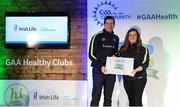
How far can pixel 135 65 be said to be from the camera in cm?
532

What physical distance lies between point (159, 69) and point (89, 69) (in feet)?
3.50

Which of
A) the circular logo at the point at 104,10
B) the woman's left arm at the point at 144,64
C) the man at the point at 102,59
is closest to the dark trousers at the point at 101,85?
the man at the point at 102,59

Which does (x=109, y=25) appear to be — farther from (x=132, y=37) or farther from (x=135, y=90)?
(x=135, y=90)

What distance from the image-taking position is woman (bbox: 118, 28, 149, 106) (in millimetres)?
5301

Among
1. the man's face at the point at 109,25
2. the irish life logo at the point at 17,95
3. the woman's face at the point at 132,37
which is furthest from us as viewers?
the irish life logo at the point at 17,95

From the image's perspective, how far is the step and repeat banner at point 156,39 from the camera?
5453mm

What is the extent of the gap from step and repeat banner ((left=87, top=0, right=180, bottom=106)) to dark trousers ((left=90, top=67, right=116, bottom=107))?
3.1 inches

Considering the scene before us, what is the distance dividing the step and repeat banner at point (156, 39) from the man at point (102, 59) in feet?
0.29

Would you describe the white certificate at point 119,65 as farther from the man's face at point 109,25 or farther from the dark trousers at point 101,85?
the man's face at point 109,25

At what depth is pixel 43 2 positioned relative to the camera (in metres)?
5.70

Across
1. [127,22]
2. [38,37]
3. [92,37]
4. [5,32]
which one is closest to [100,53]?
[92,37]

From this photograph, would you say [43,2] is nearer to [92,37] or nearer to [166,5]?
[92,37]

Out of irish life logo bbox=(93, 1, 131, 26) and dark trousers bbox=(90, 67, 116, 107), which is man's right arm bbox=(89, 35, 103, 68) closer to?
dark trousers bbox=(90, 67, 116, 107)

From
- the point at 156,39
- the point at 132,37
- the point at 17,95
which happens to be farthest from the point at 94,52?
the point at 17,95
